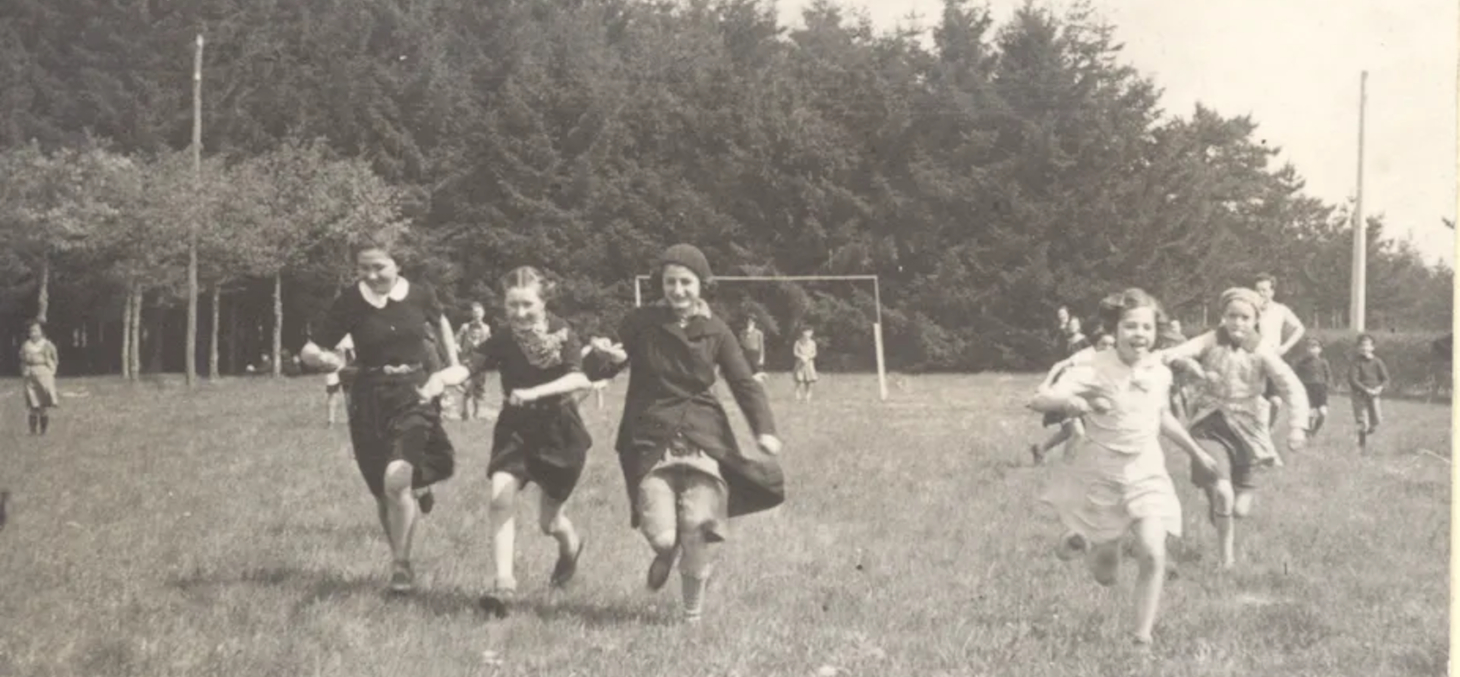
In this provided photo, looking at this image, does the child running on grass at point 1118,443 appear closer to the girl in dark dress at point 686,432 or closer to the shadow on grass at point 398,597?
the girl in dark dress at point 686,432

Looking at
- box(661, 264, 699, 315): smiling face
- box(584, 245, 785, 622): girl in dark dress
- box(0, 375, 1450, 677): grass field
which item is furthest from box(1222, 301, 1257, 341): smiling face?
box(661, 264, 699, 315): smiling face

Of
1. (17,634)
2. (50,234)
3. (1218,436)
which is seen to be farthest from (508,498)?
(50,234)

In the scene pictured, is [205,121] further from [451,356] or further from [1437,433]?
[1437,433]

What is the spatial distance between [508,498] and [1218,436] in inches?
156

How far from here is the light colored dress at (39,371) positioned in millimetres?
10383

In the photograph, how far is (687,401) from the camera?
17.1 ft

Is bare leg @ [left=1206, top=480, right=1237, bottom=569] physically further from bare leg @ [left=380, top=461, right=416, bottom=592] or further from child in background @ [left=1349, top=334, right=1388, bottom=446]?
child in background @ [left=1349, top=334, right=1388, bottom=446]

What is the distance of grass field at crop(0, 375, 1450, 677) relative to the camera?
15.6 feet

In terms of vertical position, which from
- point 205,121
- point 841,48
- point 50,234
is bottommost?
point 50,234

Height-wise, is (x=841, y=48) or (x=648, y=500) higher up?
(x=841, y=48)

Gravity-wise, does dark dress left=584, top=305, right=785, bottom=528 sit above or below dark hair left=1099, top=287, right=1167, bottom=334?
below

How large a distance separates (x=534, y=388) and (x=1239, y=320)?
378 cm

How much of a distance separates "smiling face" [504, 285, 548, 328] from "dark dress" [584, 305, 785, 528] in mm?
392

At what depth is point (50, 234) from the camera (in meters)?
8.76
